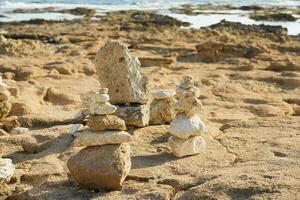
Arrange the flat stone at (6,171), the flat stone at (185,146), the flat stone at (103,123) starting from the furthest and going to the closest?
1. the flat stone at (185,146)
2. the flat stone at (103,123)
3. the flat stone at (6,171)

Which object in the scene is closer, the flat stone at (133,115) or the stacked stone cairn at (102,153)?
the stacked stone cairn at (102,153)

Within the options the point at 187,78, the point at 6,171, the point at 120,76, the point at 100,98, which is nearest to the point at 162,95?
the point at 120,76

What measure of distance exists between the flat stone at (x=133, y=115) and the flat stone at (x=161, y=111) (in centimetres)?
22

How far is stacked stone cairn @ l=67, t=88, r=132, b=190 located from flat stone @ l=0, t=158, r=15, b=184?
0.67 meters

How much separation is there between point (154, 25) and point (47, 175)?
20033mm

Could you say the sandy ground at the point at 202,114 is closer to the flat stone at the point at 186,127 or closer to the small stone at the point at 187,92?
the flat stone at the point at 186,127

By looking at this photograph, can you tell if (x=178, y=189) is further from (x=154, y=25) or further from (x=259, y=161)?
(x=154, y=25)

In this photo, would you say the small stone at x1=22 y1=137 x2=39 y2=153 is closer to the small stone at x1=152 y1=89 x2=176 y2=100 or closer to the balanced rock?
the balanced rock

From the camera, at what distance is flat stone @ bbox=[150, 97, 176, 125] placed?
8.38 m

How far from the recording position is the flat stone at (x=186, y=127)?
693cm

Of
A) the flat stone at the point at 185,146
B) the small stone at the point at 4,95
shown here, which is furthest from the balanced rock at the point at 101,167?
the small stone at the point at 4,95

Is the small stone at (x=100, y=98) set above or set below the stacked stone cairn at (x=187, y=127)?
above

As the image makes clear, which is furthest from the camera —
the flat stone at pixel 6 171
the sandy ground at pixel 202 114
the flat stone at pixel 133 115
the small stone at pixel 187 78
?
the flat stone at pixel 133 115

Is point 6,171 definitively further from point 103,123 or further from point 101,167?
point 103,123
